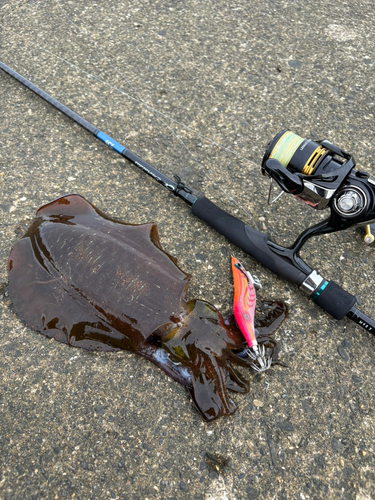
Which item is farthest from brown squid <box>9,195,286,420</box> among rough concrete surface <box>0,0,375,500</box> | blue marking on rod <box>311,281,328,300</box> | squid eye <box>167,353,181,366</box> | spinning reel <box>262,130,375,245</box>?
spinning reel <box>262,130,375,245</box>

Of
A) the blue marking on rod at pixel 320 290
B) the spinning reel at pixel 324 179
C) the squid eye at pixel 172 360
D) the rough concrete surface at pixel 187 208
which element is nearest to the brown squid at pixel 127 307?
the squid eye at pixel 172 360

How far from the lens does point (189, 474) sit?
225 cm

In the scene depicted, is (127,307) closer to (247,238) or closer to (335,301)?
(247,238)

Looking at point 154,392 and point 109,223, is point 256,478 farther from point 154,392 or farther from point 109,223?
point 109,223

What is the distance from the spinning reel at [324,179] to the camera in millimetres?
2258

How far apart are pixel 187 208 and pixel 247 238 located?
67 centimetres

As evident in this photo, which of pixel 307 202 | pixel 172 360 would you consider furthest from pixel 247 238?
pixel 172 360

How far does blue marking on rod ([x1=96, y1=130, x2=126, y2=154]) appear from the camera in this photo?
3369mm

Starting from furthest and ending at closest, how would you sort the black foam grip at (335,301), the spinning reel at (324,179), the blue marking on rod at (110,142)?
the blue marking on rod at (110,142)
the black foam grip at (335,301)
the spinning reel at (324,179)

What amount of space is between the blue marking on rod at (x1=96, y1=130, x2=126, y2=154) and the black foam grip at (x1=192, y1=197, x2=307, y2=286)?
0.87 metres

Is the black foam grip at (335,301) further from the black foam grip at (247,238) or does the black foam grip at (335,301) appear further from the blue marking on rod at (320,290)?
the black foam grip at (247,238)

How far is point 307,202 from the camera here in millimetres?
2457

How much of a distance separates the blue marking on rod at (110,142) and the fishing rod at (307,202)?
0.19ft

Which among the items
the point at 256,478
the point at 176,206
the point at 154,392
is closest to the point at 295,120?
the point at 176,206
